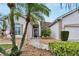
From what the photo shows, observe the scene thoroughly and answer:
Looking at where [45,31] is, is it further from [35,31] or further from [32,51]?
[32,51]

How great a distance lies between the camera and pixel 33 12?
Answer: 2.88 metres

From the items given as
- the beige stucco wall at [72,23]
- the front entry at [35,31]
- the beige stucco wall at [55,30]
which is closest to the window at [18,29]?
the front entry at [35,31]

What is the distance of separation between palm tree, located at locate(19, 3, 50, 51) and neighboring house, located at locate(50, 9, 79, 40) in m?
0.14

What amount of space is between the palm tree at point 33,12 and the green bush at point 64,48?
29 centimetres

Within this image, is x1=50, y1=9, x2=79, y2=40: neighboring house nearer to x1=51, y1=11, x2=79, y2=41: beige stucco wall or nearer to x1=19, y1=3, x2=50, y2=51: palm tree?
→ x1=51, y1=11, x2=79, y2=41: beige stucco wall

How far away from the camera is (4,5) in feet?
9.38

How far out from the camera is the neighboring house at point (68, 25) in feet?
9.34

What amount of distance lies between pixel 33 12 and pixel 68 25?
0.37 meters

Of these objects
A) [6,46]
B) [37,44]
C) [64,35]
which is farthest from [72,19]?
[6,46]

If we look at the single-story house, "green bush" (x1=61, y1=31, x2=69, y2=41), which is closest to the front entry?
the single-story house

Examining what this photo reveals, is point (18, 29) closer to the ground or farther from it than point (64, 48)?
farther from it

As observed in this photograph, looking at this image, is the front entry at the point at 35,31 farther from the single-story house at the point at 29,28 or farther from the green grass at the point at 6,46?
the green grass at the point at 6,46

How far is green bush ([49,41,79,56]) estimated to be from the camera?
2832 mm

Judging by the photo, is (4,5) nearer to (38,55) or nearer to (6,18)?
(6,18)
